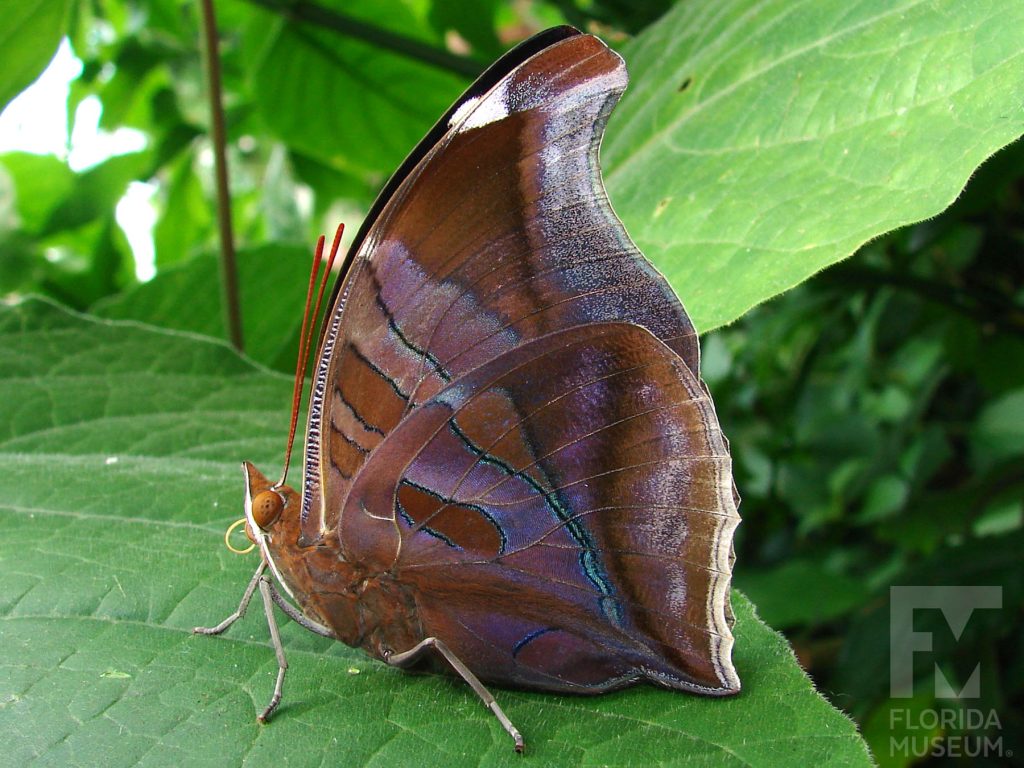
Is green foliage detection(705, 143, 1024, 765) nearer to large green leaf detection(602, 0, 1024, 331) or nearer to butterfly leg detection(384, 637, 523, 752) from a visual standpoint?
large green leaf detection(602, 0, 1024, 331)

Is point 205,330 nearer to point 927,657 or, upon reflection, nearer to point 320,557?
point 320,557

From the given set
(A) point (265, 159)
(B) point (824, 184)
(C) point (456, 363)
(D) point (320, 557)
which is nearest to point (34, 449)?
(D) point (320, 557)

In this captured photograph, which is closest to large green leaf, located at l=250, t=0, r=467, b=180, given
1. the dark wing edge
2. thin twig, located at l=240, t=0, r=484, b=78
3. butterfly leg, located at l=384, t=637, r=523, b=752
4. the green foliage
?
thin twig, located at l=240, t=0, r=484, b=78

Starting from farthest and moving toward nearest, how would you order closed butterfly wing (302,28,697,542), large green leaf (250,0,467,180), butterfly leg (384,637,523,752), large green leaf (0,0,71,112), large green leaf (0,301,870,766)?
large green leaf (250,0,467,180) → large green leaf (0,0,71,112) → closed butterfly wing (302,28,697,542) → butterfly leg (384,637,523,752) → large green leaf (0,301,870,766)

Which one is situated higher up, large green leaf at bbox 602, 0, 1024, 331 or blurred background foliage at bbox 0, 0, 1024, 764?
large green leaf at bbox 602, 0, 1024, 331

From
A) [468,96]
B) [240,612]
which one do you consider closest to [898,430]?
[468,96]

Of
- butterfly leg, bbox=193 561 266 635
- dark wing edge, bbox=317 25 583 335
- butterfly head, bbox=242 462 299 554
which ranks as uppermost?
dark wing edge, bbox=317 25 583 335

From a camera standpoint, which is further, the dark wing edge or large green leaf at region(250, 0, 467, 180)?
large green leaf at region(250, 0, 467, 180)

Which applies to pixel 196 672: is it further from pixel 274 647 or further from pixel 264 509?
pixel 264 509
